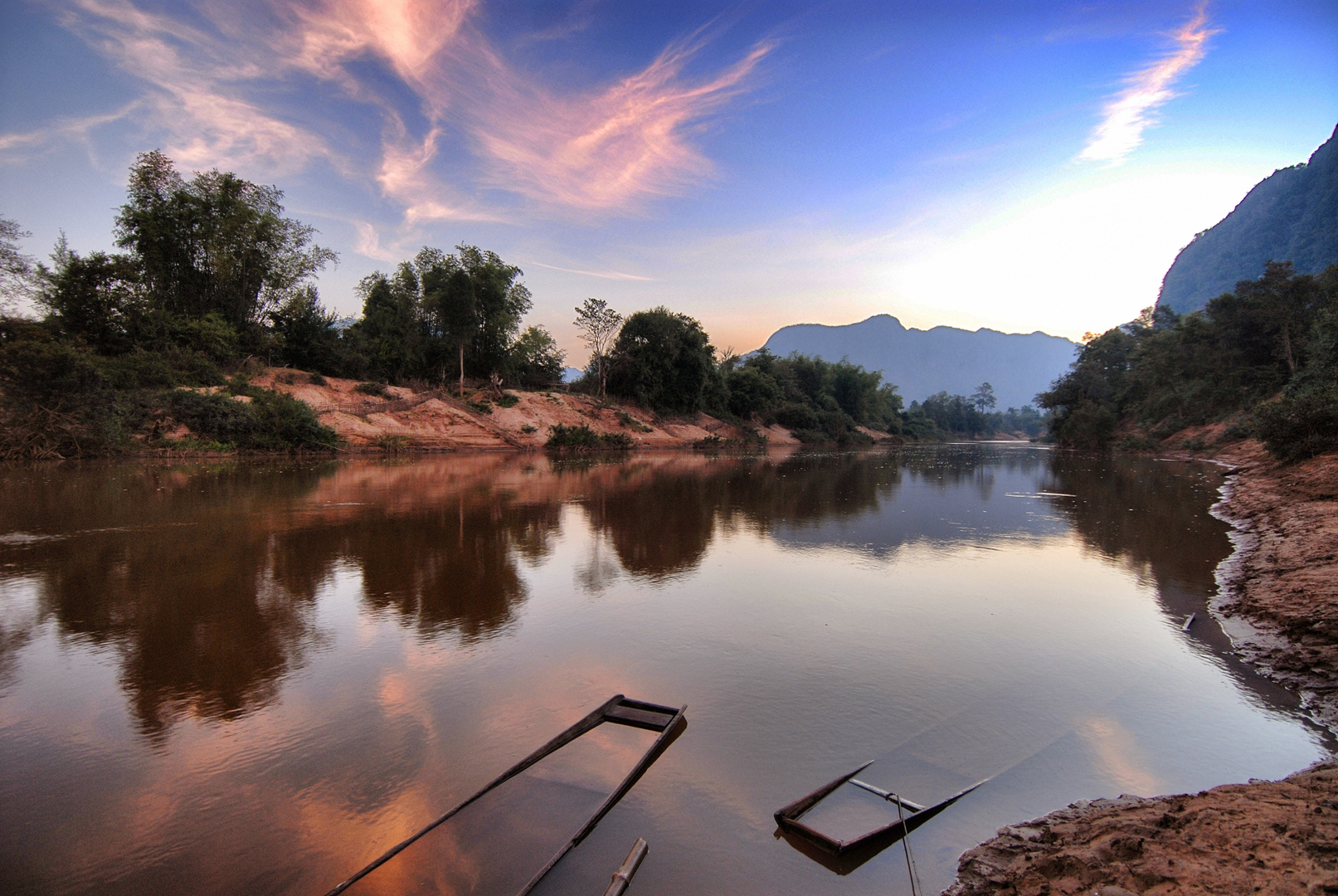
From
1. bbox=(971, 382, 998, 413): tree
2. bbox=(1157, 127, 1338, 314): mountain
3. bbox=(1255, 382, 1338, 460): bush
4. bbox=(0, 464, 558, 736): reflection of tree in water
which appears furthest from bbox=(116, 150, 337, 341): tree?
bbox=(971, 382, 998, 413): tree

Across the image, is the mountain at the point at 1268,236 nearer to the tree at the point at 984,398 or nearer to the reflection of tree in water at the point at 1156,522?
the tree at the point at 984,398

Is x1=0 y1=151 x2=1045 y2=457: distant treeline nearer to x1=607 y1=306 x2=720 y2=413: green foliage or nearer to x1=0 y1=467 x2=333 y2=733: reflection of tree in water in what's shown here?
x1=607 y1=306 x2=720 y2=413: green foliage

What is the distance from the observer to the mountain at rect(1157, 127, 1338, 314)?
287 feet

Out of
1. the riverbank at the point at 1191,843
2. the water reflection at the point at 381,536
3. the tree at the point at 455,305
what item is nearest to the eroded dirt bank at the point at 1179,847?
the riverbank at the point at 1191,843

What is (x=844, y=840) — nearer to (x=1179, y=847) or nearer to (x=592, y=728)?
(x=1179, y=847)

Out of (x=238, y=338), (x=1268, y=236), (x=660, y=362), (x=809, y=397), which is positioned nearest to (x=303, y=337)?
(x=238, y=338)

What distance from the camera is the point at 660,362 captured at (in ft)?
184

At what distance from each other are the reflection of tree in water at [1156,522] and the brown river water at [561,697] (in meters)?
0.16

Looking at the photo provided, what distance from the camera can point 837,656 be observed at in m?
5.19

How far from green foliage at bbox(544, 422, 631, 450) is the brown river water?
101 feet

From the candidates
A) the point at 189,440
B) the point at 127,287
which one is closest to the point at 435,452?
the point at 189,440

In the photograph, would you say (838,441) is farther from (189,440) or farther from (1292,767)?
(1292,767)

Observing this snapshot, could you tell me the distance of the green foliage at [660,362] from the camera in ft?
182

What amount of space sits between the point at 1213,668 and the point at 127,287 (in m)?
49.4
